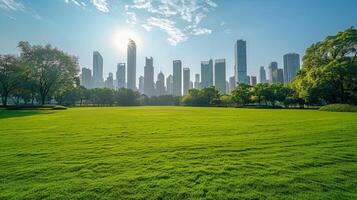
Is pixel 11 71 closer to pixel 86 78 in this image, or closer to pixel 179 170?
pixel 179 170

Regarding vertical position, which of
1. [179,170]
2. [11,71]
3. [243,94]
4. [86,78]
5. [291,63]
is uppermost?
[291,63]

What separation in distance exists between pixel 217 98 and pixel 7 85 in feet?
220

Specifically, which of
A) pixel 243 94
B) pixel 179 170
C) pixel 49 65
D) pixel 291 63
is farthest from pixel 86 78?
pixel 179 170

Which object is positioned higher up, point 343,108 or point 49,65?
point 49,65

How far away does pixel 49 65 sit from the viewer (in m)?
43.3

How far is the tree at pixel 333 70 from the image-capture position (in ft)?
110

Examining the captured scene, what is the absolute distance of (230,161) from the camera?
5020 mm

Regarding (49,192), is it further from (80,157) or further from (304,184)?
(304,184)

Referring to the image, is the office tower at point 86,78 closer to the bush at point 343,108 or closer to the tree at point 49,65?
the tree at point 49,65

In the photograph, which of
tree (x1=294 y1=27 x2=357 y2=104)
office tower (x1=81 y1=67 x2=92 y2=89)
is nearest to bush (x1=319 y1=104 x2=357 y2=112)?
tree (x1=294 y1=27 x2=357 y2=104)

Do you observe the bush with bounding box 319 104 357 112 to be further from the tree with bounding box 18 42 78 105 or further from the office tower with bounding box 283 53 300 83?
the office tower with bounding box 283 53 300 83

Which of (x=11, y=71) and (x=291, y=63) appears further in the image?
(x=291, y=63)

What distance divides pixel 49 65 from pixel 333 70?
55.5 meters

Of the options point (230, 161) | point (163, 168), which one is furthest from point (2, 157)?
point (230, 161)
